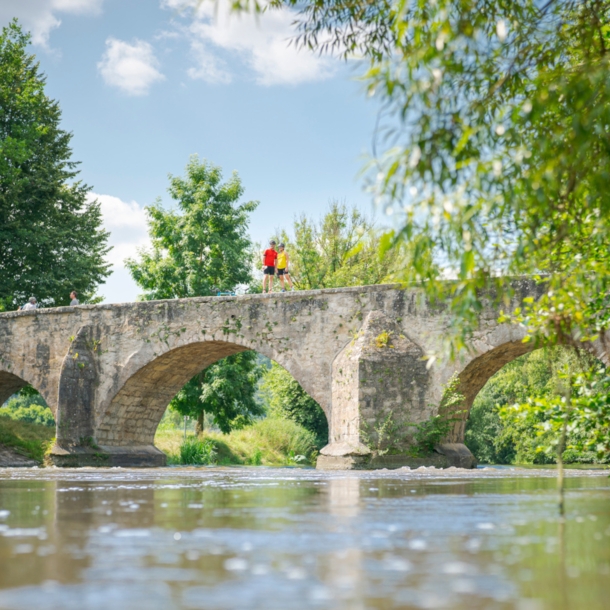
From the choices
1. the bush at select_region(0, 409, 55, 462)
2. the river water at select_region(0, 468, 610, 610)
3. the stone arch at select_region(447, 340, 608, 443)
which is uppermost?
the stone arch at select_region(447, 340, 608, 443)

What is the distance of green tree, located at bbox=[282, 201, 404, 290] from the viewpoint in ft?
99.0

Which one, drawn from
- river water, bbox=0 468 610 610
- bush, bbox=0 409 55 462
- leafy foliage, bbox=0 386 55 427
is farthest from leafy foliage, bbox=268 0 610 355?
leafy foliage, bbox=0 386 55 427

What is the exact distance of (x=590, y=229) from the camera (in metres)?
6.56

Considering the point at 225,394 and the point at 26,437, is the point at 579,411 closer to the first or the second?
the point at 26,437

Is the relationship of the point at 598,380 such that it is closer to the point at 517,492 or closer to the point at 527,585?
the point at 517,492

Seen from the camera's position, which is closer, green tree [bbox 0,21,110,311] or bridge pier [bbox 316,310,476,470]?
bridge pier [bbox 316,310,476,470]

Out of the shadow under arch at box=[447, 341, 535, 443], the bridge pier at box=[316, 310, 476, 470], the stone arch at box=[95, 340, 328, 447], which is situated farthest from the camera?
the stone arch at box=[95, 340, 328, 447]

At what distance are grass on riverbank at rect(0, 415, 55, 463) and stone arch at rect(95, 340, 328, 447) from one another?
3.62 m

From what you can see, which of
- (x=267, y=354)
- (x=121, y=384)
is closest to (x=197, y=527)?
(x=267, y=354)

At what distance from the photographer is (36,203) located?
2778 centimetres

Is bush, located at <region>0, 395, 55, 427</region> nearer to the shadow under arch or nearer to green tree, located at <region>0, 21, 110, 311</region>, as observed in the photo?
green tree, located at <region>0, 21, 110, 311</region>

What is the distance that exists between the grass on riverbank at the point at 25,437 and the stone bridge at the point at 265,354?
6.37 feet

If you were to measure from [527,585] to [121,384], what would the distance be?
17.1m

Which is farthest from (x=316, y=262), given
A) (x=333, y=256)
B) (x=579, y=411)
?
(x=579, y=411)
